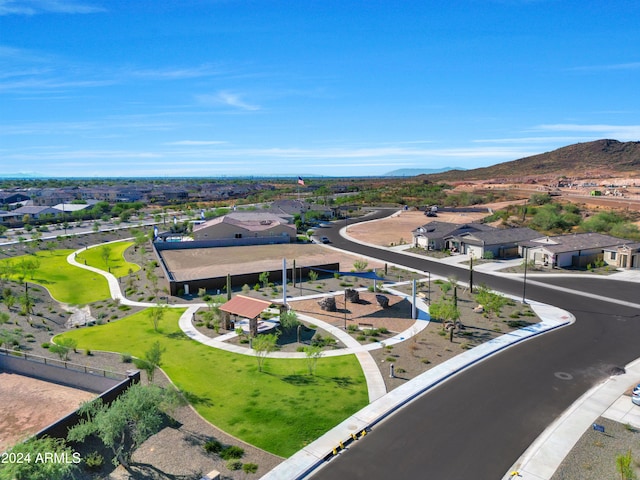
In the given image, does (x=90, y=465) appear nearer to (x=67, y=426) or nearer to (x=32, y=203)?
(x=67, y=426)

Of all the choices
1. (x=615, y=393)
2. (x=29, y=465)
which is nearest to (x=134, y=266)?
(x=29, y=465)

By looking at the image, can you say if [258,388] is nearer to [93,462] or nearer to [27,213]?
[93,462]

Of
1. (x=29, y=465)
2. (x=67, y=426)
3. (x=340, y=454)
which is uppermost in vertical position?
(x=29, y=465)

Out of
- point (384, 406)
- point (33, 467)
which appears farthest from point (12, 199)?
point (384, 406)

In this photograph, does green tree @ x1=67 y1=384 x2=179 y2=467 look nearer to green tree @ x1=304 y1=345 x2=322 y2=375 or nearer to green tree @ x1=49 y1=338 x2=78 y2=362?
green tree @ x1=304 y1=345 x2=322 y2=375

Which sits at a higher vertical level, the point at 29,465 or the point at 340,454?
the point at 29,465

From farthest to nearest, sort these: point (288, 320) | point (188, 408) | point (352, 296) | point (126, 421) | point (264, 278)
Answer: point (264, 278), point (352, 296), point (288, 320), point (188, 408), point (126, 421)

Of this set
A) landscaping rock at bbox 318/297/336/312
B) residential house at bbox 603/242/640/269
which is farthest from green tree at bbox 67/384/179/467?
residential house at bbox 603/242/640/269
